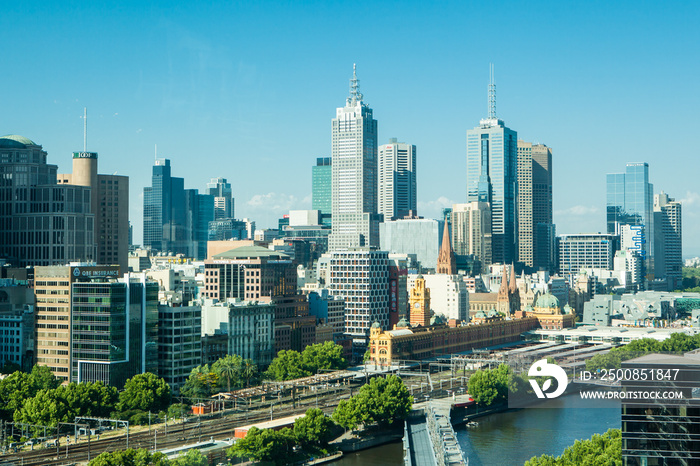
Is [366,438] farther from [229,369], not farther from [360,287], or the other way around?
[360,287]

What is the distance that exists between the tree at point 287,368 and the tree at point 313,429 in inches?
1261

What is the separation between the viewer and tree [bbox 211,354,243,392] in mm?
104188

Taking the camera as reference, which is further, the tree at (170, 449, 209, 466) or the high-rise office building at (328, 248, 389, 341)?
the high-rise office building at (328, 248, 389, 341)

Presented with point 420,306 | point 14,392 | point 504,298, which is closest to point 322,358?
point 420,306

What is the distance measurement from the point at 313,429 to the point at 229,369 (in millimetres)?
26204

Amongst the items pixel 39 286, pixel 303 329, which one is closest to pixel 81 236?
pixel 303 329

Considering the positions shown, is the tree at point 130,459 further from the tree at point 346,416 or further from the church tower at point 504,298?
the church tower at point 504,298

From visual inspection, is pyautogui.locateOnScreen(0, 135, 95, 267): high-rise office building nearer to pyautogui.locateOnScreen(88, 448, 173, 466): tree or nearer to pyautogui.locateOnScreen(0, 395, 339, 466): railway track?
pyautogui.locateOnScreen(0, 395, 339, 466): railway track

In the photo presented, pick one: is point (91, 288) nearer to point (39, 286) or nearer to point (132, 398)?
point (39, 286)

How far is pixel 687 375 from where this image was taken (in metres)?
41.5

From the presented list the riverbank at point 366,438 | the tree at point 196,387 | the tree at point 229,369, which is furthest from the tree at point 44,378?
the riverbank at point 366,438

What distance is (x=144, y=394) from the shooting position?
90125mm

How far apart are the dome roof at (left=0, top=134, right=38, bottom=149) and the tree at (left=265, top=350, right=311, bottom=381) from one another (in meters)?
69.4

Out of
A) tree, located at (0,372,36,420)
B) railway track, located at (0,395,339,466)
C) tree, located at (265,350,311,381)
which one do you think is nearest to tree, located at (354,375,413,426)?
railway track, located at (0,395,339,466)
